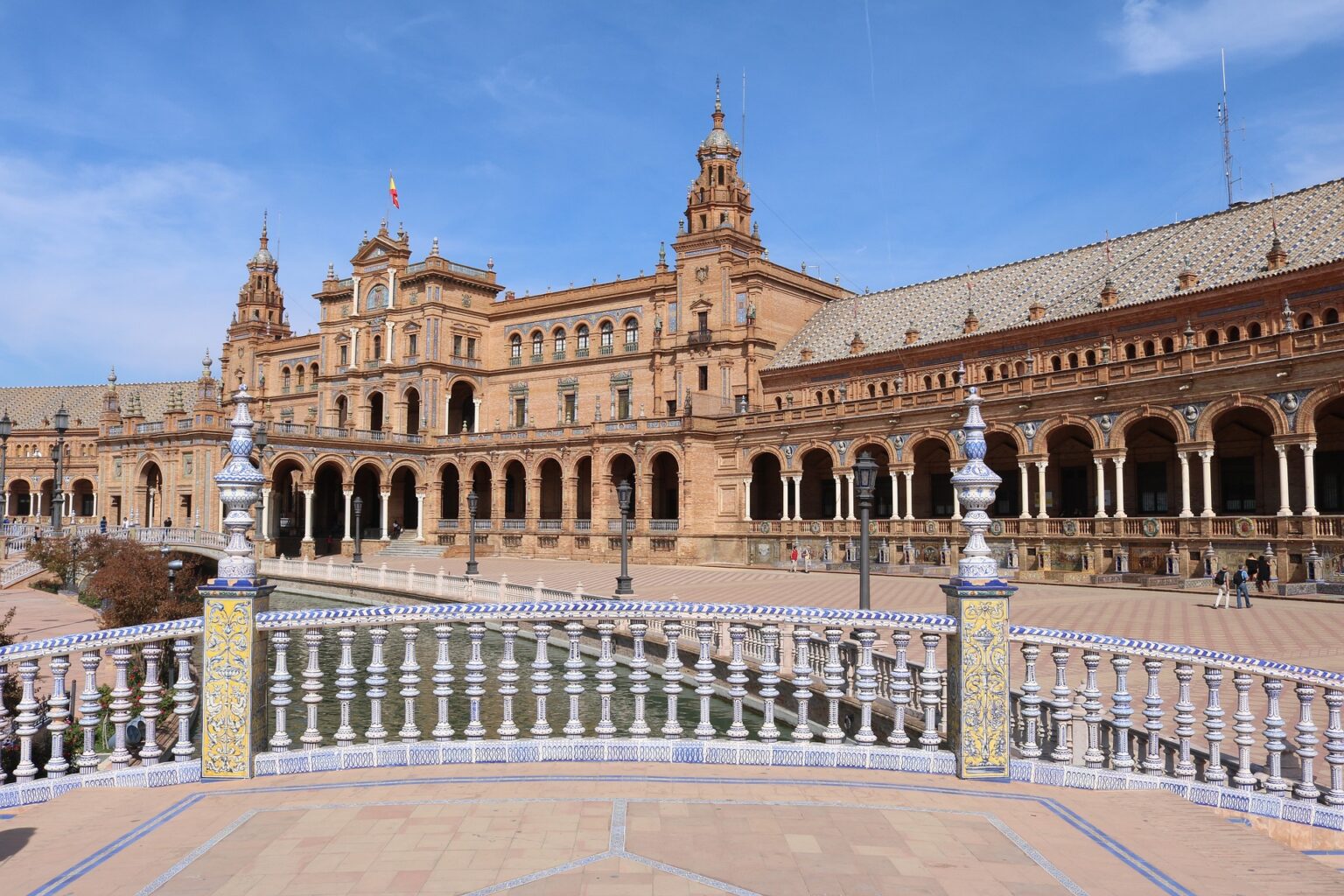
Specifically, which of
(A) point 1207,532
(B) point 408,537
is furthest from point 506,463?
(A) point 1207,532

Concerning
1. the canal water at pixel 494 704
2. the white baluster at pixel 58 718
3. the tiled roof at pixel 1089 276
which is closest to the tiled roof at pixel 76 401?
the tiled roof at pixel 1089 276

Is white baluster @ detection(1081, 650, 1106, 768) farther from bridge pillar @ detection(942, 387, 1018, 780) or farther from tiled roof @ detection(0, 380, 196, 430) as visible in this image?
tiled roof @ detection(0, 380, 196, 430)

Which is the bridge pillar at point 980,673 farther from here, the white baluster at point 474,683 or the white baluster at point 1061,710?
the white baluster at point 474,683

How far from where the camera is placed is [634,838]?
5164 mm

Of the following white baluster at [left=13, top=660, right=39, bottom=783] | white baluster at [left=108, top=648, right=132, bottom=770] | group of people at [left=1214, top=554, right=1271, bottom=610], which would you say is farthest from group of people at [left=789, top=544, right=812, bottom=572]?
white baluster at [left=13, top=660, right=39, bottom=783]

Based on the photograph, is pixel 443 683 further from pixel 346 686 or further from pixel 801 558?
pixel 801 558

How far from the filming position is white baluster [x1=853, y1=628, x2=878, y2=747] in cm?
663

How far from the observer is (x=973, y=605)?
641cm

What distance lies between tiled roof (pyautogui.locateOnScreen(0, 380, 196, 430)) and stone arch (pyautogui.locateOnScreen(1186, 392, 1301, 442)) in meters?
77.8

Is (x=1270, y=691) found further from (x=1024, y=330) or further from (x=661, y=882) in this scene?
(x=1024, y=330)

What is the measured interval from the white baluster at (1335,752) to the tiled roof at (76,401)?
87497 millimetres

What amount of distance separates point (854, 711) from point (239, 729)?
810 centimetres

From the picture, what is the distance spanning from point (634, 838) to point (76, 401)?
9267 cm

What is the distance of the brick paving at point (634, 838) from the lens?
467 cm
